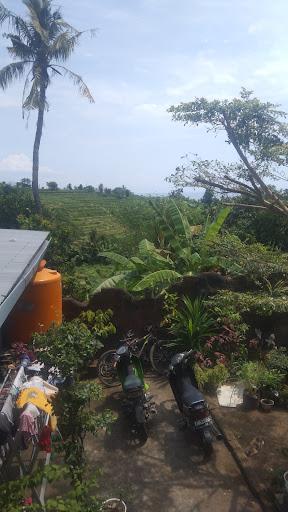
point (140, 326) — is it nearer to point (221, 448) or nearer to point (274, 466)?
point (221, 448)

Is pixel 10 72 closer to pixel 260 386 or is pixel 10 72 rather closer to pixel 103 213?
pixel 103 213

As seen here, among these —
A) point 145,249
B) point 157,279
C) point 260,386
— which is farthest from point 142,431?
point 145,249

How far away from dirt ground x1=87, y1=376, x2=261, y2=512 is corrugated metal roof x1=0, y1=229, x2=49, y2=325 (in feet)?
9.31

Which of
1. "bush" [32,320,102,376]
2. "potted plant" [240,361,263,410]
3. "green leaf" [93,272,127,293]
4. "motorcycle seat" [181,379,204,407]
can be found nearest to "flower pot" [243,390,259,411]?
"potted plant" [240,361,263,410]

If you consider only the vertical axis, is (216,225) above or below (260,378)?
above

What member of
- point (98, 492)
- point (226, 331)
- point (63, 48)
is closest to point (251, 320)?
point (226, 331)

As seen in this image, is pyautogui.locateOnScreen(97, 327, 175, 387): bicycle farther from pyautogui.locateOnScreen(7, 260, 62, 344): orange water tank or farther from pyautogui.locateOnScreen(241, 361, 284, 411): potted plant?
pyautogui.locateOnScreen(241, 361, 284, 411): potted plant

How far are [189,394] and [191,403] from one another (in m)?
0.23

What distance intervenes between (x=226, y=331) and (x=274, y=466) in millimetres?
3496

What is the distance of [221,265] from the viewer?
10.7 metres

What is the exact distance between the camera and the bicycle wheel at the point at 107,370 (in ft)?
27.5

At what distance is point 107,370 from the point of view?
8523 mm

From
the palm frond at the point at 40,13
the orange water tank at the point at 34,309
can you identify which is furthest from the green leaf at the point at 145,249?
the palm frond at the point at 40,13

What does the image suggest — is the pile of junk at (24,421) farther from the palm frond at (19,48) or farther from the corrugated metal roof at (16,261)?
the palm frond at (19,48)
